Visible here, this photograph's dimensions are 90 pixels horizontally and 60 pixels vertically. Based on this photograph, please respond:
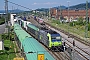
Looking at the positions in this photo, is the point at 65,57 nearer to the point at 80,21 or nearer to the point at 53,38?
the point at 53,38

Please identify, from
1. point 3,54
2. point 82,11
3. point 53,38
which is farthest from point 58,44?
point 82,11

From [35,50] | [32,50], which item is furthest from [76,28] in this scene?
[35,50]

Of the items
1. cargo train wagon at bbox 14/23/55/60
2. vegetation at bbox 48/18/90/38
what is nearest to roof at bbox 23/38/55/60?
cargo train wagon at bbox 14/23/55/60

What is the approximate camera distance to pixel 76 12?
398ft

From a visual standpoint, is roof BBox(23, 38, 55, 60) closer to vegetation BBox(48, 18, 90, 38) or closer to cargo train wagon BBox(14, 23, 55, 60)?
cargo train wagon BBox(14, 23, 55, 60)

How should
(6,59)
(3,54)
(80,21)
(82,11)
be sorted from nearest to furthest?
(6,59) → (3,54) → (80,21) → (82,11)

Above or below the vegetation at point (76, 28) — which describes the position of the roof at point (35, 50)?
above

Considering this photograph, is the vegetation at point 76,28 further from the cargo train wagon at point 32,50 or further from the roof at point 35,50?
the roof at point 35,50

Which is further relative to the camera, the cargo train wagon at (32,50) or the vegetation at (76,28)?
the vegetation at (76,28)

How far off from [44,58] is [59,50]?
18.2m

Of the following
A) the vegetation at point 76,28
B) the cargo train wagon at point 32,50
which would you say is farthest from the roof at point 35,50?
the vegetation at point 76,28

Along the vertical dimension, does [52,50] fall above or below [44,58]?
below

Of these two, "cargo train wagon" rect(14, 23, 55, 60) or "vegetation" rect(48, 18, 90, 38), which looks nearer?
"cargo train wagon" rect(14, 23, 55, 60)

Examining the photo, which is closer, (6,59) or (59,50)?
(6,59)
